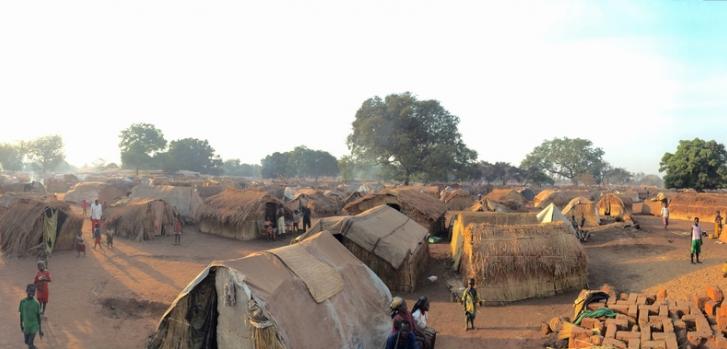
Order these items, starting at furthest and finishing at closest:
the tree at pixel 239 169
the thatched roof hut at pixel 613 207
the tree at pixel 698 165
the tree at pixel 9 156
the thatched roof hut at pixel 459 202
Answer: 1. the tree at pixel 239 169
2. the tree at pixel 9 156
3. the tree at pixel 698 165
4. the thatched roof hut at pixel 459 202
5. the thatched roof hut at pixel 613 207

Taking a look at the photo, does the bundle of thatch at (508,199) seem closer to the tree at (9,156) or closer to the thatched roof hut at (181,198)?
the thatched roof hut at (181,198)

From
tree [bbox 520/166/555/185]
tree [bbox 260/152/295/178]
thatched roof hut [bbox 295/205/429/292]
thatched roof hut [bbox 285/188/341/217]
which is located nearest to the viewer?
thatched roof hut [bbox 295/205/429/292]

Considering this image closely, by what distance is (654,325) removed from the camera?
9031 millimetres

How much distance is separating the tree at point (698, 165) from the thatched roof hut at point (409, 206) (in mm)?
24341

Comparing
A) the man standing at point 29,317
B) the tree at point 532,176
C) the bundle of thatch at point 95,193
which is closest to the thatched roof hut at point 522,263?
the man standing at point 29,317

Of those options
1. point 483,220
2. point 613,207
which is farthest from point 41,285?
point 613,207

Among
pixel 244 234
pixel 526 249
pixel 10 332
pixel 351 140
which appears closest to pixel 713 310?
pixel 526 249

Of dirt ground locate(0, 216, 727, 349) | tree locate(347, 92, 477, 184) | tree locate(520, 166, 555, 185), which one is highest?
tree locate(347, 92, 477, 184)

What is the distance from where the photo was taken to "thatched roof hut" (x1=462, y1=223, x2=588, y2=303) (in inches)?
480

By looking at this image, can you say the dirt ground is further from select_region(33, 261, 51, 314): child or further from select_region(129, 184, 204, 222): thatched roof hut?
select_region(129, 184, 204, 222): thatched roof hut

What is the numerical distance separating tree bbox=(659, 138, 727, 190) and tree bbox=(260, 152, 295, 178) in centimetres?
6877

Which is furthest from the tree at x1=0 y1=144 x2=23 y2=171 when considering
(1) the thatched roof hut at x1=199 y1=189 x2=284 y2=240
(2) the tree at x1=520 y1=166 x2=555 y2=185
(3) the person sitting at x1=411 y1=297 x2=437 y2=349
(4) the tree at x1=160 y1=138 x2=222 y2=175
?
(3) the person sitting at x1=411 y1=297 x2=437 y2=349

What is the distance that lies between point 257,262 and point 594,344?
6.03 metres

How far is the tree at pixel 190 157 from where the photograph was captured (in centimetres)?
8150
